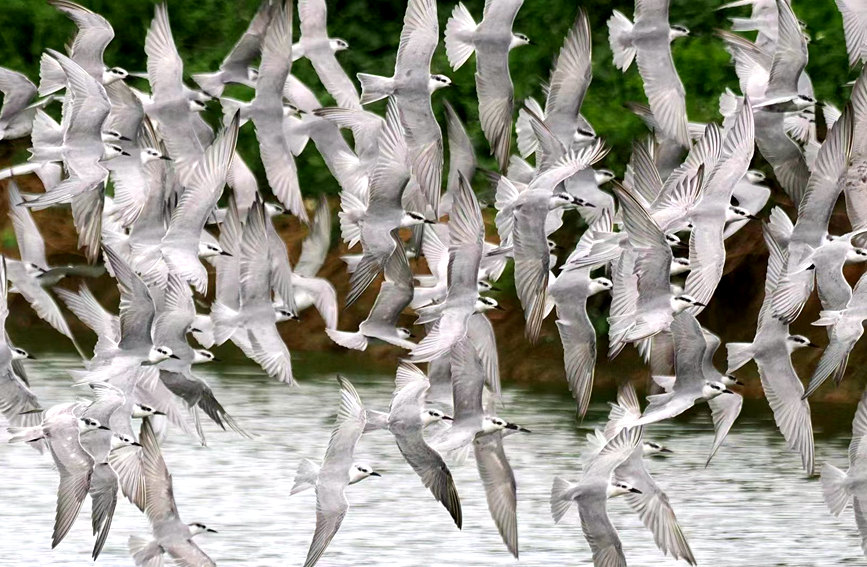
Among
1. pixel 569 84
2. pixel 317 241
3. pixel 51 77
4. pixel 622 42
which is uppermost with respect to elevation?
pixel 622 42

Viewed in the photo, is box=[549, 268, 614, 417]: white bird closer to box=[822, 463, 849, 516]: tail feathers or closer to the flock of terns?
the flock of terns

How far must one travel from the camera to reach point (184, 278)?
1134 centimetres

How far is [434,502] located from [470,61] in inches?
282

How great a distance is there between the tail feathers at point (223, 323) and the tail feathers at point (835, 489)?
11.1 feet

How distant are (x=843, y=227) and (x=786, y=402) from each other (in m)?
4.97

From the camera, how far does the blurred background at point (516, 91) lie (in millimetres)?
17266

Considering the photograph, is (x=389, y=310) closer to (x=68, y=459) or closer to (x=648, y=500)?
(x=648, y=500)

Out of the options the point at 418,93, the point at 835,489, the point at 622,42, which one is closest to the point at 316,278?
the point at 418,93

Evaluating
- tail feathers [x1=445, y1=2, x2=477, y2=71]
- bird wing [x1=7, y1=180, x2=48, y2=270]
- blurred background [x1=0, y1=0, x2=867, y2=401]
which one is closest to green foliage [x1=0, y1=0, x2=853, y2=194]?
blurred background [x1=0, y1=0, x2=867, y2=401]

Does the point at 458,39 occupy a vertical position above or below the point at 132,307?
above

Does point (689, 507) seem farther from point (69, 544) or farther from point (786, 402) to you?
point (69, 544)

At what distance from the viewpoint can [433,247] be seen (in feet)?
41.7

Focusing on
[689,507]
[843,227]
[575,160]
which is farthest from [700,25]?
[575,160]

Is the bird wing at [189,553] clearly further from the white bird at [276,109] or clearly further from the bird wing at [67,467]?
the white bird at [276,109]
